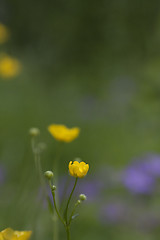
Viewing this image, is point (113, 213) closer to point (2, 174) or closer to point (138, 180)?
point (138, 180)

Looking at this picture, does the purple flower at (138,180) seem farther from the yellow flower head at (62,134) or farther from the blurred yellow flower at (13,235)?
the blurred yellow flower at (13,235)

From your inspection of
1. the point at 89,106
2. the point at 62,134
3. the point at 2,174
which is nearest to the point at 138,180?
the point at 2,174

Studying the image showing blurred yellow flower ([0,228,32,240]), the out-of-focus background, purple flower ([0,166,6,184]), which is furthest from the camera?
purple flower ([0,166,6,184])

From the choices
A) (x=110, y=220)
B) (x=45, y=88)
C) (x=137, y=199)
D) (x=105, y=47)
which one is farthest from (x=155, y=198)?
(x=105, y=47)

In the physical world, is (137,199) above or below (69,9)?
below

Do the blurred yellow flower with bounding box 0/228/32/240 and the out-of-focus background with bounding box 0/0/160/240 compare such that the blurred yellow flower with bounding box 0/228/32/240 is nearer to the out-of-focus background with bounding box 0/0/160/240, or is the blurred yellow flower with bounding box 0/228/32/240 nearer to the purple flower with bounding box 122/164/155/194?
the out-of-focus background with bounding box 0/0/160/240

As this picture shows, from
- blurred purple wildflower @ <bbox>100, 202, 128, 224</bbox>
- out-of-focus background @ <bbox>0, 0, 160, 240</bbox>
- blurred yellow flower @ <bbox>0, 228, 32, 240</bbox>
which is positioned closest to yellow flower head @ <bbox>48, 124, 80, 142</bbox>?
out-of-focus background @ <bbox>0, 0, 160, 240</bbox>

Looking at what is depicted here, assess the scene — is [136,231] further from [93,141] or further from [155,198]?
[93,141]

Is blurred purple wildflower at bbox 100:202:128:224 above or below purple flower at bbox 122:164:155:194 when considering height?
below
